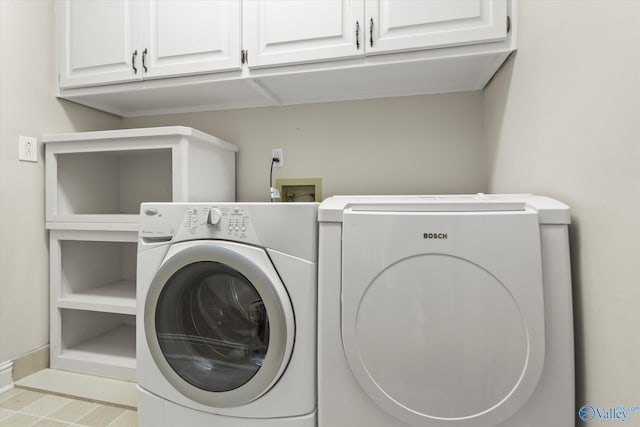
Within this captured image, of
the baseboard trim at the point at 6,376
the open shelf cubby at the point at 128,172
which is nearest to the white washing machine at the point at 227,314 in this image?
the open shelf cubby at the point at 128,172

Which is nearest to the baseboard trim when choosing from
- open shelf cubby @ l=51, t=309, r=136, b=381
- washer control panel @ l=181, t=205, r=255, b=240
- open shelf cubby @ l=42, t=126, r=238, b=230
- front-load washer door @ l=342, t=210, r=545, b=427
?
open shelf cubby @ l=51, t=309, r=136, b=381

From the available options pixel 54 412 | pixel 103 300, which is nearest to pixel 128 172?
pixel 103 300

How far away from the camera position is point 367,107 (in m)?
1.65

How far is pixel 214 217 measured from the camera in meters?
1.01

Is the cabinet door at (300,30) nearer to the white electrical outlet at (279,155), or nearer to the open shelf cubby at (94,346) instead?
the white electrical outlet at (279,155)

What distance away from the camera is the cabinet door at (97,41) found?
1452 millimetres

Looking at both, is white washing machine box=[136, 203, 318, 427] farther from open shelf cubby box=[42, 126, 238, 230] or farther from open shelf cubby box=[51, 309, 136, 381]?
open shelf cubby box=[51, 309, 136, 381]

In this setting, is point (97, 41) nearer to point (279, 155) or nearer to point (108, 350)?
point (279, 155)

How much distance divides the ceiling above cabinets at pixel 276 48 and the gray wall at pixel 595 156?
0.26 metres

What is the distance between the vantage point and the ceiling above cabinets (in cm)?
117

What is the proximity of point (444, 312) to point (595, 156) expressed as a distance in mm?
535

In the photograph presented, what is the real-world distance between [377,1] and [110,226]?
5.17 ft

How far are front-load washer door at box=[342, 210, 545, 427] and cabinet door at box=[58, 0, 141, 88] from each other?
1.42 m

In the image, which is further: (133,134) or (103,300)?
(103,300)
